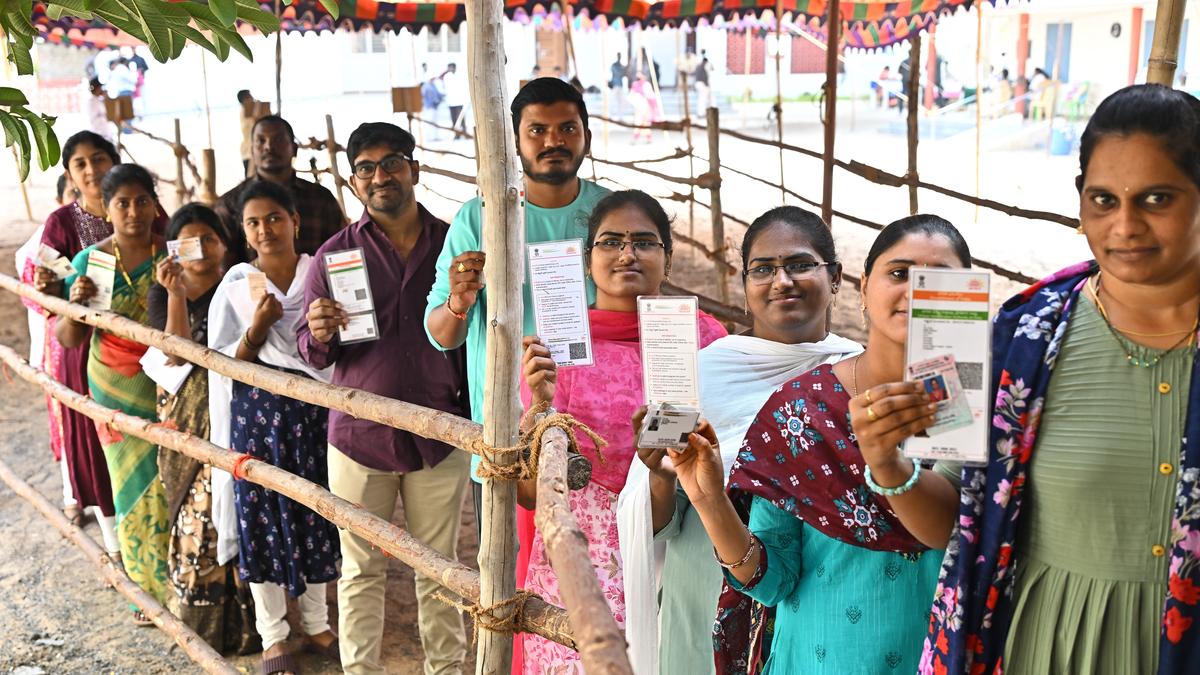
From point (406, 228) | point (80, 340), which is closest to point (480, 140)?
point (406, 228)

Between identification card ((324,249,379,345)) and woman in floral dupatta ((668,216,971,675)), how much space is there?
1.32 metres

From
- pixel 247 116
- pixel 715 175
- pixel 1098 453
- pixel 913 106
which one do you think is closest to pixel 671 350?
pixel 1098 453

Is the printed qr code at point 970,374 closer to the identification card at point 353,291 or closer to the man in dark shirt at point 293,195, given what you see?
the identification card at point 353,291

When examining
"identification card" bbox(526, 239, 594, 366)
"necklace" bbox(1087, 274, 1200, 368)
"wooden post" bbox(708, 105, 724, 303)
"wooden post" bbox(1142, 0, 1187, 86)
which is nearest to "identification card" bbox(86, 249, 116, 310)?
"identification card" bbox(526, 239, 594, 366)

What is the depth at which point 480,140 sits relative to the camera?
1995 mm

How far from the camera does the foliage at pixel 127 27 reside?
149cm

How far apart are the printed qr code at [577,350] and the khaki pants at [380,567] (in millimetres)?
1178

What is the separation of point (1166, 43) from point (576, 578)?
66.0 inches

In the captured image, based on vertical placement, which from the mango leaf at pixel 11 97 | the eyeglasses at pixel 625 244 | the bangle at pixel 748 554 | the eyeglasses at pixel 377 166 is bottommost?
the bangle at pixel 748 554

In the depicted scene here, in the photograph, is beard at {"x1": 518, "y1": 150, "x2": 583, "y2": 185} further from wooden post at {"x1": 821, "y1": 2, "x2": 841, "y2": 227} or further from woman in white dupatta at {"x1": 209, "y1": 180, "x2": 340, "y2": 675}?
wooden post at {"x1": 821, "y1": 2, "x2": 841, "y2": 227}

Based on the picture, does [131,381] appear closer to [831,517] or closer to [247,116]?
[831,517]

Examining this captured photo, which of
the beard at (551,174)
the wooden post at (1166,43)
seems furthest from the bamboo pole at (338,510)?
the wooden post at (1166,43)

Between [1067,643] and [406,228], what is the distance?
7.58ft

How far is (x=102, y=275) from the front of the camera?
156 inches
